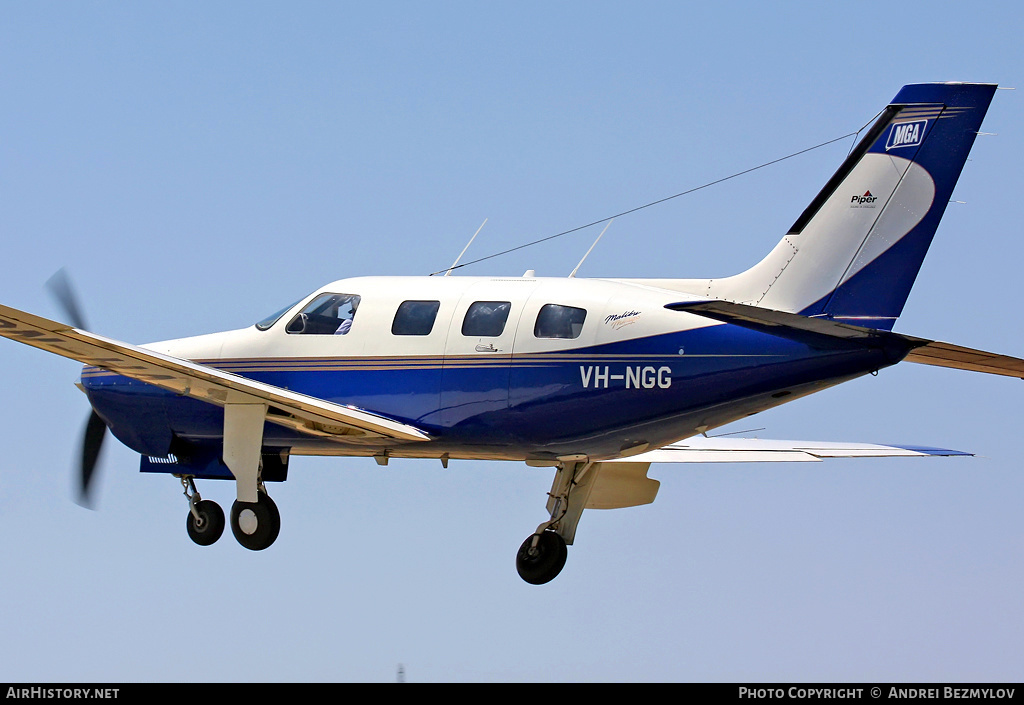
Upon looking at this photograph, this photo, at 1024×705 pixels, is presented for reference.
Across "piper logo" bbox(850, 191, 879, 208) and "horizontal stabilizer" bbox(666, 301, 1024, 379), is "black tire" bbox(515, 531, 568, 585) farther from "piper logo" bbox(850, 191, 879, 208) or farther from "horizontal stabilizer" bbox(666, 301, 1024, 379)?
"piper logo" bbox(850, 191, 879, 208)

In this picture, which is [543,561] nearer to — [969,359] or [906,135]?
[969,359]

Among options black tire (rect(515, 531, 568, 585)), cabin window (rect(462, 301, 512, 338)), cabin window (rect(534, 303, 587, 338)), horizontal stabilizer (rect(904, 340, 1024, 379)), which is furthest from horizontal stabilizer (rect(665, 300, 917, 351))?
black tire (rect(515, 531, 568, 585))

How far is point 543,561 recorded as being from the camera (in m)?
21.9

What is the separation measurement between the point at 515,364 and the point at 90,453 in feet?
27.1

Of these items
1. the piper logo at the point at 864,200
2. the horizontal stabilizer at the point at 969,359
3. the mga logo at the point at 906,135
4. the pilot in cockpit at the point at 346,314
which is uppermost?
the mga logo at the point at 906,135

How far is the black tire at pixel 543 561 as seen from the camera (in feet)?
71.8

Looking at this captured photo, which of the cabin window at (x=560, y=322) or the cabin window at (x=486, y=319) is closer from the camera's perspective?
the cabin window at (x=560, y=322)

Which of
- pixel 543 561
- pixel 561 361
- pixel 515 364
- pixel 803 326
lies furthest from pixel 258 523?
pixel 803 326

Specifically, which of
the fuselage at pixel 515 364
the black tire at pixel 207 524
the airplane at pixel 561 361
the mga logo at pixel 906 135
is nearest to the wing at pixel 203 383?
the airplane at pixel 561 361

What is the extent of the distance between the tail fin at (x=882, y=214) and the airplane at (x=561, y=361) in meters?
0.02

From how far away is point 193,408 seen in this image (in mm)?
22062

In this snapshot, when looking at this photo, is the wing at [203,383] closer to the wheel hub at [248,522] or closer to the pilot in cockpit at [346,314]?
the pilot in cockpit at [346,314]

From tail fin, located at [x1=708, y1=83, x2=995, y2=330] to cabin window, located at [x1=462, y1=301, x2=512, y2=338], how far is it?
3.33 meters
